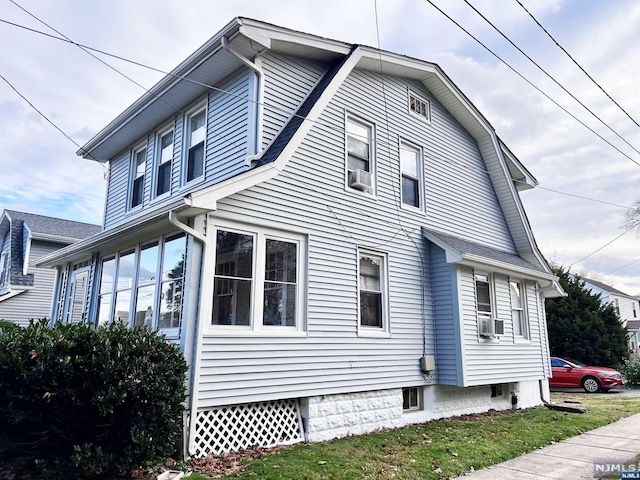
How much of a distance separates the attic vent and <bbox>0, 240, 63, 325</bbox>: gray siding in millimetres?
15801

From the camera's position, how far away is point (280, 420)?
710cm

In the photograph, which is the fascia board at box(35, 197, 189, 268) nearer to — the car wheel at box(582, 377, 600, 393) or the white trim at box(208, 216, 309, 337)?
the white trim at box(208, 216, 309, 337)

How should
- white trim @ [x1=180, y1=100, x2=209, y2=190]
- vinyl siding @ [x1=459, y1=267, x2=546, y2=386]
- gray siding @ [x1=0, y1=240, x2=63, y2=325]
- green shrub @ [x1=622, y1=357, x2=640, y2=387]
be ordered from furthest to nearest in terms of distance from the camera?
gray siding @ [x1=0, y1=240, x2=63, y2=325]
green shrub @ [x1=622, y1=357, x2=640, y2=387]
vinyl siding @ [x1=459, y1=267, x2=546, y2=386]
white trim @ [x1=180, y1=100, x2=209, y2=190]

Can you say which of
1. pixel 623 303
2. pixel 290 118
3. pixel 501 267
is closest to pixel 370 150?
pixel 290 118

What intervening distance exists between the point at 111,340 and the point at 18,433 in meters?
1.34

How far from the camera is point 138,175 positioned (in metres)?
11.3

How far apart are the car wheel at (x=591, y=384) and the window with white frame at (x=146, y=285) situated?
16856 mm

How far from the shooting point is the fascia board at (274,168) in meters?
6.21

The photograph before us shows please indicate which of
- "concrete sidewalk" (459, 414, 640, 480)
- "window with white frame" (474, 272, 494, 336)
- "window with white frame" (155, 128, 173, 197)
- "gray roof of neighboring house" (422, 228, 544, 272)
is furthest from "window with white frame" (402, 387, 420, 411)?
"window with white frame" (155, 128, 173, 197)

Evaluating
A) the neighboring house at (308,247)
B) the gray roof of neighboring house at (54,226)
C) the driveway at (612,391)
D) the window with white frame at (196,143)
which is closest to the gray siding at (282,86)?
the neighboring house at (308,247)

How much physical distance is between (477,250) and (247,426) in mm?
6671

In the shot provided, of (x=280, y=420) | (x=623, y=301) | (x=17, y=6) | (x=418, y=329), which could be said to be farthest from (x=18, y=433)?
(x=623, y=301)

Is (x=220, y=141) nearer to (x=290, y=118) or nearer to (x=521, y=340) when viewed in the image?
(x=290, y=118)

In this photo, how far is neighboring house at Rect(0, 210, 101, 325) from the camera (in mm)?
17953
